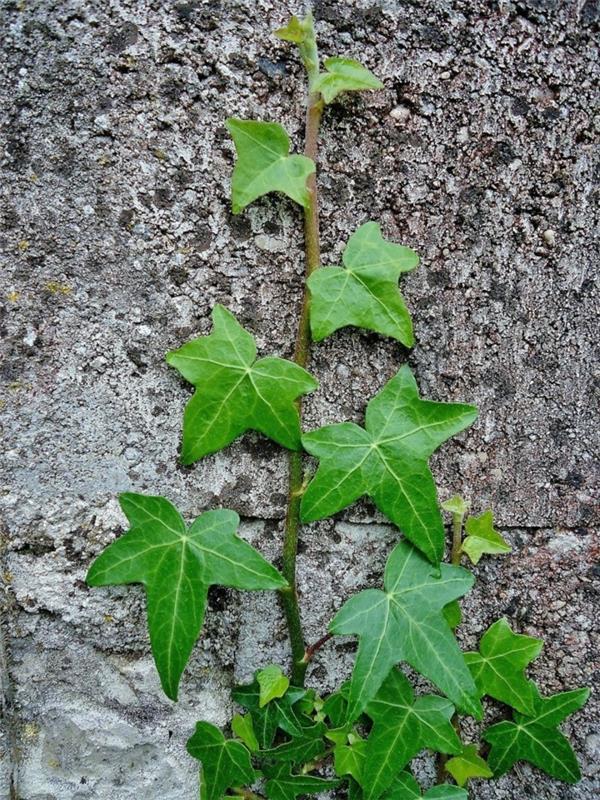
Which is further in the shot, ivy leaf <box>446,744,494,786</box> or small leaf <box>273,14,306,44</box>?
ivy leaf <box>446,744,494,786</box>

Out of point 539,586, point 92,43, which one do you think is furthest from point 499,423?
point 92,43

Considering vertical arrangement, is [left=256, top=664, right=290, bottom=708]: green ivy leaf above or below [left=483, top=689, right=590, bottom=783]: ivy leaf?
above

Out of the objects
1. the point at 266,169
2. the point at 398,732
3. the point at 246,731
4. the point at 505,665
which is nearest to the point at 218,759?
the point at 246,731

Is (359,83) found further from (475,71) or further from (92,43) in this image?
(92,43)

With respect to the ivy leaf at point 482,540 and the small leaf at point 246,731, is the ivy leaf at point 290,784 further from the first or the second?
the ivy leaf at point 482,540

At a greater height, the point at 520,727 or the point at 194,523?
the point at 194,523

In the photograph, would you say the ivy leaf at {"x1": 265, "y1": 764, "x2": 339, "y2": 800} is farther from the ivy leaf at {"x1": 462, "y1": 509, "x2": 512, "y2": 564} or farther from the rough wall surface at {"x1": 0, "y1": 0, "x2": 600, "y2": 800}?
the ivy leaf at {"x1": 462, "y1": 509, "x2": 512, "y2": 564}

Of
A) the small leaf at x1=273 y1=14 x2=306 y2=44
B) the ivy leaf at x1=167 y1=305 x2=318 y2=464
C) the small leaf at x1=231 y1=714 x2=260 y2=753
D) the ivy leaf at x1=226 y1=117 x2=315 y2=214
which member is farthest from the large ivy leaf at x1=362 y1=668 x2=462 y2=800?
the small leaf at x1=273 y1=14 x2=306 y2=44

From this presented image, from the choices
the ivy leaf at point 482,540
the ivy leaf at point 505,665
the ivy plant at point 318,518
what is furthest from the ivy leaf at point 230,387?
the ivy leaf at point 505,665
